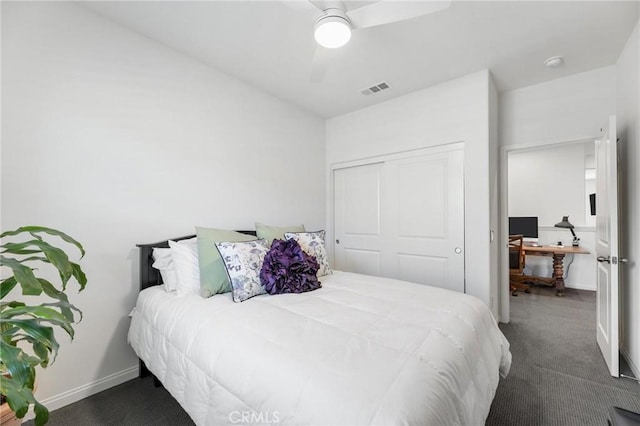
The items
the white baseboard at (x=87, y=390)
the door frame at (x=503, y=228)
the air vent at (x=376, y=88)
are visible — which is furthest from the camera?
the door frame at (x=503, y=228)

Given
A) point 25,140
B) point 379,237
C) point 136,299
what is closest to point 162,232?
point 136,299

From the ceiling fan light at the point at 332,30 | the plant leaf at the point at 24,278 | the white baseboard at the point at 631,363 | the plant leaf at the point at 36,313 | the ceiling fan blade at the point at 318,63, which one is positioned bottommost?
the white baseboard at the point at 631,363

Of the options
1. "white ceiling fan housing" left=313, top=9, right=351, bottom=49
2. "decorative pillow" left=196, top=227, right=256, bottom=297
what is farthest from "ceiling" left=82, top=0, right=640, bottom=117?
"decorative pillow" left=196, top=227, right=256, bottom=297

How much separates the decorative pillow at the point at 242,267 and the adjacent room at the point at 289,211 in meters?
0.02

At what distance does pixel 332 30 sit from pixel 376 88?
1.49 meters

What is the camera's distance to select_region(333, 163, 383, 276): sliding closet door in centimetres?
345

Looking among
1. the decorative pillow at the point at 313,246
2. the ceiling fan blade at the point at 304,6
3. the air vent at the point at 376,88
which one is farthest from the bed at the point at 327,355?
the air vent at the point at 376,88

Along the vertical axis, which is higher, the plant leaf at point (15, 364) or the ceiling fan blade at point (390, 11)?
the ceiling fan blade at point (390, 11)

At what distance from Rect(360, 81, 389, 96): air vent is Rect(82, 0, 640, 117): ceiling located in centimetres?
7

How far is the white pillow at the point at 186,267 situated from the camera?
186 centimetres

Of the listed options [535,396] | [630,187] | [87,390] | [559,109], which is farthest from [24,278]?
[559,109]

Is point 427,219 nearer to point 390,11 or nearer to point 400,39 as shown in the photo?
point 400,39

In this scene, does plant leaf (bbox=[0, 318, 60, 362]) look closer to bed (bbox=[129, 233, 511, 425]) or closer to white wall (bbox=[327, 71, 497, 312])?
bed (bbox=[129, 233, 511, 425])

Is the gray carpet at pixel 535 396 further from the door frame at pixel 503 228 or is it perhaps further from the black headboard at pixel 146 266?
the black headboard at pixel 146 266
